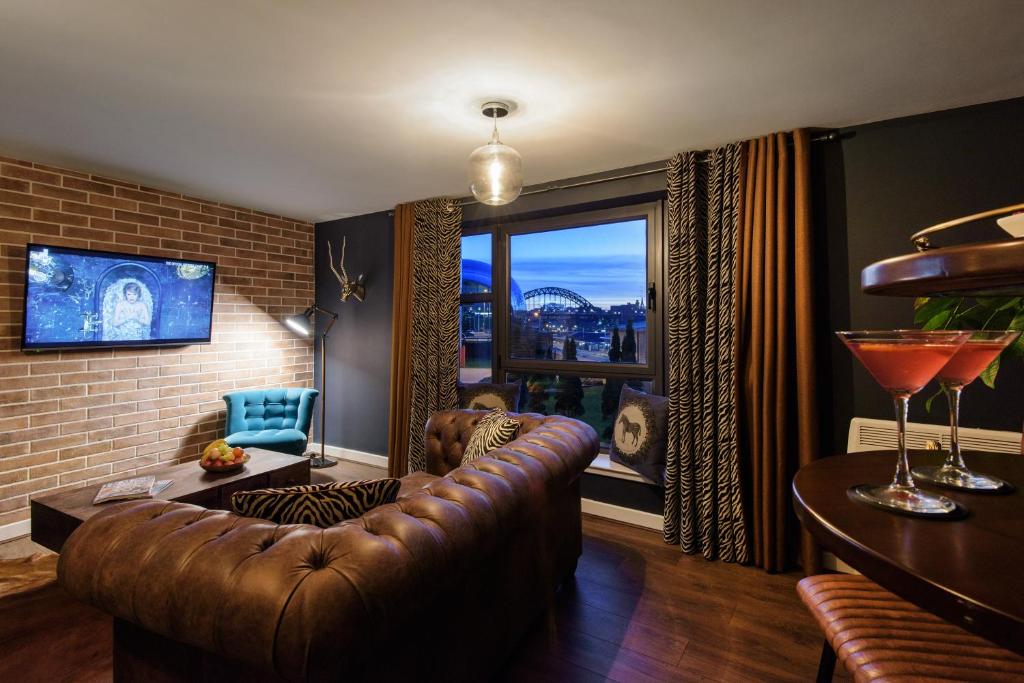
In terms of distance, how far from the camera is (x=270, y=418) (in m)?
3.98

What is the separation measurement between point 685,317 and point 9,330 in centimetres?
408

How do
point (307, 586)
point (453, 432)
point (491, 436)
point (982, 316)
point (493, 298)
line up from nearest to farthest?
1. point (307, 586)
2. point (982, 316)
3. point (491, 436)
4. point (453, 432)
5. point (493, 298)

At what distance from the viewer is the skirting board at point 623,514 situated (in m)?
3.02

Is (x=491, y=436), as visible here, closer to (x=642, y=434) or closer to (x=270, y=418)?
(x=642, y=434)

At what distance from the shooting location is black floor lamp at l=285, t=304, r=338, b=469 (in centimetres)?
437

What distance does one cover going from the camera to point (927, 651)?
89cm

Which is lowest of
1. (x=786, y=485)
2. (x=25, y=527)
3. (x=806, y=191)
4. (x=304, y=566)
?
(x=25, y=527)

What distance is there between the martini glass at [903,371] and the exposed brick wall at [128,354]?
4185 millimetres

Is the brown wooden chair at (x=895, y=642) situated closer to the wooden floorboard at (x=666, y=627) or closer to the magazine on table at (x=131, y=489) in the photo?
the wooden floorboard at (x=666, y=627)

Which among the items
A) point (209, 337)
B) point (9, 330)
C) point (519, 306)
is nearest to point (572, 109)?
point (519, 306)

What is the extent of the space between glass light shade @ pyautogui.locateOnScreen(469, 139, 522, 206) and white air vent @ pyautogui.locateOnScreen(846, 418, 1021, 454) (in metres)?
1.85

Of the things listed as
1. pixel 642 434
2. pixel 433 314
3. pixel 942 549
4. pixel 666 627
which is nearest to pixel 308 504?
pixel 942 549

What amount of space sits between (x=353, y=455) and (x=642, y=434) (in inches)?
111

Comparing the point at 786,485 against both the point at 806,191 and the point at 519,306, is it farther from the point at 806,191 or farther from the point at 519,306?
the point at 519,306
